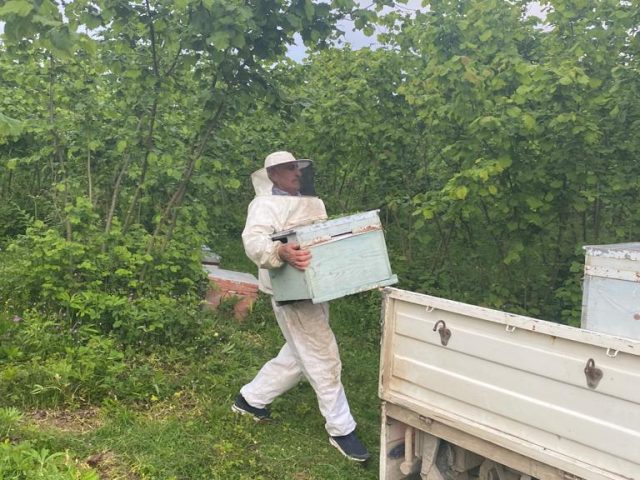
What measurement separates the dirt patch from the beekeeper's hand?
173 cm

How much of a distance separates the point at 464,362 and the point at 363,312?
394 cm

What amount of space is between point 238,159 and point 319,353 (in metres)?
3.33

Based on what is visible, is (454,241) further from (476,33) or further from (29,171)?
(29,171)

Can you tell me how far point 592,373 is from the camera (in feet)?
8.09

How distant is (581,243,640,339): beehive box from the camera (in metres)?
2.87

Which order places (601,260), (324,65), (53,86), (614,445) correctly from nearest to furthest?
(614,445), (601,260), (53,86), (324,65)

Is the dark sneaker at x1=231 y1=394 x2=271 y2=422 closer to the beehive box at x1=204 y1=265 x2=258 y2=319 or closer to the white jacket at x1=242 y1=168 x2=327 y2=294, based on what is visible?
the white jacket at x1=242 y1=168 x2=327 y2=294

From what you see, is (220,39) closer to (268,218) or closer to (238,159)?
(268,218)

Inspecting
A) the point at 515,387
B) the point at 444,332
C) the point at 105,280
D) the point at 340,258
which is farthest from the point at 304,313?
the point at 105,280

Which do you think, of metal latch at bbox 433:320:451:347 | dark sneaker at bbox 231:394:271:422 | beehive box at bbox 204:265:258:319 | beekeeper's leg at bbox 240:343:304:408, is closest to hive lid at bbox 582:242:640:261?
metal latch at bbox 433:320:451:347

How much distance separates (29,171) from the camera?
29.4 feet

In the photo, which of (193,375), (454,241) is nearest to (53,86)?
(193,375)

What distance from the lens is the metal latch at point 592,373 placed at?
8.04ft

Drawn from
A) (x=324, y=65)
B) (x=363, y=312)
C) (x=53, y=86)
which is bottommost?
(x=363, y=312)
